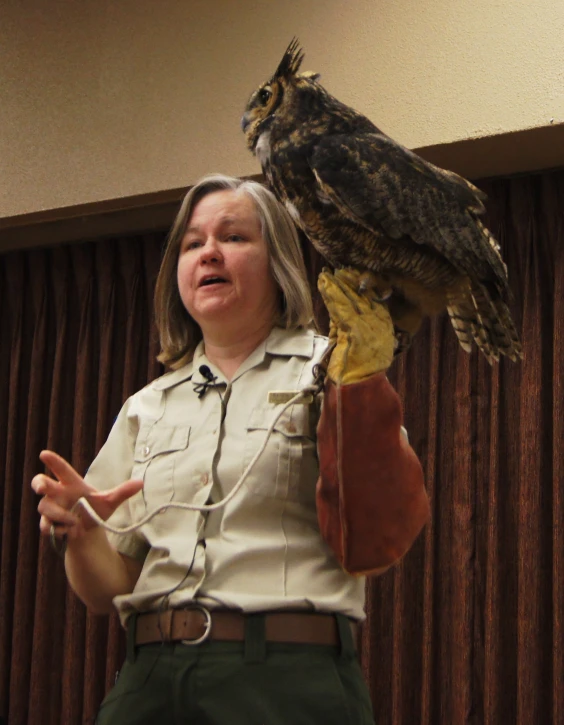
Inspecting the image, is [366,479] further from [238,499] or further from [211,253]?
[211,253]

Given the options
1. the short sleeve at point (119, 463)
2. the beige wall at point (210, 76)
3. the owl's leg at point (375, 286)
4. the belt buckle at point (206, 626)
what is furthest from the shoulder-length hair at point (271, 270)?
the beige wall at point (210, 76)

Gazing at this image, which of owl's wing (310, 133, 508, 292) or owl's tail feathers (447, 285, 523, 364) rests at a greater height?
owl's wing (310, 133, 508, 292)

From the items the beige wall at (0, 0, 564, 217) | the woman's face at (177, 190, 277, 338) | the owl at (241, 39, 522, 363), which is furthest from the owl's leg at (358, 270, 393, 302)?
the beige wall at (0, 0, 564, 217)

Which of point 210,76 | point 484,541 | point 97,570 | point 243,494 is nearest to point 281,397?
point 243,494

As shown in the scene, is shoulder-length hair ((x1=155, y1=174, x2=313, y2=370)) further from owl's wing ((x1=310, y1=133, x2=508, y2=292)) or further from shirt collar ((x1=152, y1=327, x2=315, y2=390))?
owl's wing ((x1=310, y1=133, x2=508, y2=292))

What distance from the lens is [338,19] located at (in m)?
2.00

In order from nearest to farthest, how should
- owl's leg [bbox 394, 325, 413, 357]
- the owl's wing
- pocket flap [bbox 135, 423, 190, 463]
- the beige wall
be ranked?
1. the owl's wing
2. owl's leg [bbox 394, 325, 413, 357]
3. pocket flap [bbox 135, 423, 190, 463]
4. the beige wall

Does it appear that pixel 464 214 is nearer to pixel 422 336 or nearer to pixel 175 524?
pixel 175 524

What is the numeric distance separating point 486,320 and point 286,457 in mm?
317

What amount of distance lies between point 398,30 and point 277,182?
99 centimetres

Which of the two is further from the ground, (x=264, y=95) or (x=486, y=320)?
(x=264, y=95)

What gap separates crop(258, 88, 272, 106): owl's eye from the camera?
1.16 metres

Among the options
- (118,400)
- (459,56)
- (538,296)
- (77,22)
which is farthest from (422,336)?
(77,22)

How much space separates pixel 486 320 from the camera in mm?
1147
